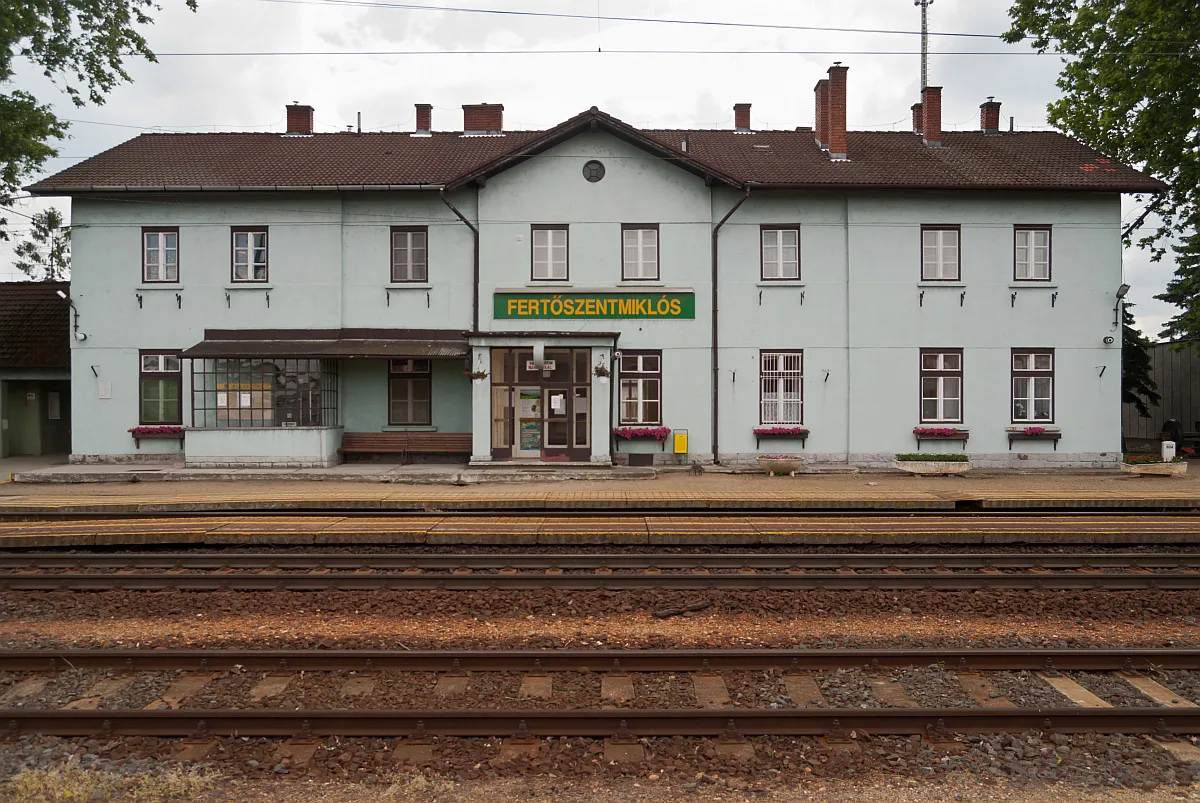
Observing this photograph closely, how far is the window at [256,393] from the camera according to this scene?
63.4 ft

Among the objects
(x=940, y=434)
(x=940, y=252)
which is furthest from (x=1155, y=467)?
(x=940, y=252)

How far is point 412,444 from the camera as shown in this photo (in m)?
19.8

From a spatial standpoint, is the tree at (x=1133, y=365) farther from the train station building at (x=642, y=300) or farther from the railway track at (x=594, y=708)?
the railway track at (x=594, y=708)

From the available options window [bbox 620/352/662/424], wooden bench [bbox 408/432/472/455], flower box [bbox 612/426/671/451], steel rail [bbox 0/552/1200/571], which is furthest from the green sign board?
steel rail [bbox 0/552/1200/571]

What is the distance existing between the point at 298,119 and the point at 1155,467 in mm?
26467

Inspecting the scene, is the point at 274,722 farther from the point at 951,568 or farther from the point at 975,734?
the point at 951,568

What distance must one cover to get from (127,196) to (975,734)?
22364mm

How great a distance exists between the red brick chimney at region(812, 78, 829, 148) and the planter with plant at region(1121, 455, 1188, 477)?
459 inches

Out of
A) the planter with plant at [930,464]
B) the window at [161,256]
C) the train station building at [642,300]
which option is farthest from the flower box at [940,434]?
the window at [161,256]

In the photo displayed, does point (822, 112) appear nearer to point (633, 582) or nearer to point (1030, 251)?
point (1030, 251)

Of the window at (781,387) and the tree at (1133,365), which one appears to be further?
the tree at (1133,365)

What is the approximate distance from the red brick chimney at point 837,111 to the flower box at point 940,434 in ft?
26.1

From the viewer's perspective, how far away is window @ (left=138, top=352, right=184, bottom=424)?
20.0m

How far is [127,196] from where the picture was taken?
780 inches
